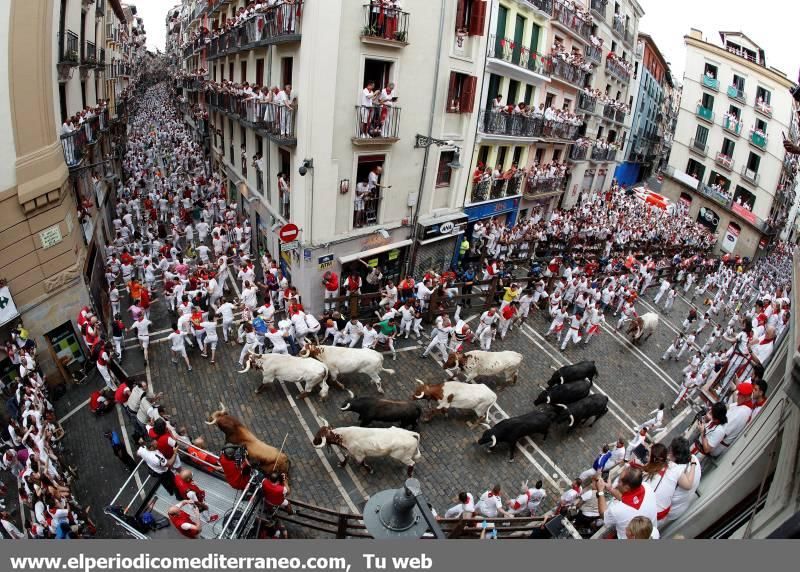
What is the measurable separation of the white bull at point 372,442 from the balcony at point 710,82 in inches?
1854

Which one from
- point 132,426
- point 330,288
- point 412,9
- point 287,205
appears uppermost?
point 412,9

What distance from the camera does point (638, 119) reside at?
153ft

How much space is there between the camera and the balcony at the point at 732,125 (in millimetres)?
39375

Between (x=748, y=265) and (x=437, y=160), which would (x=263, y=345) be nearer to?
(x=437, y=160)

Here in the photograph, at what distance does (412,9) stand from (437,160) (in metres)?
5.80

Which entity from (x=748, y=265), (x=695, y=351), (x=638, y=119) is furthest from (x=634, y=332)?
(x=638, y=119)

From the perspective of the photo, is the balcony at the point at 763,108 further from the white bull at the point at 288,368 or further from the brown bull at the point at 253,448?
the brown bull at the point at 253,448

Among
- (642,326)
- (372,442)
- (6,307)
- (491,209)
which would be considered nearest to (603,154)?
(491,209)

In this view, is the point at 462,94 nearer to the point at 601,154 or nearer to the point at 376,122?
the point at 376,122

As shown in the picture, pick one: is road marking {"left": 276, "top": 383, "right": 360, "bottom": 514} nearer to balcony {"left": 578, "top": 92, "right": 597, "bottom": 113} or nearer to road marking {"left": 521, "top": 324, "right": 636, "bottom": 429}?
road marking {"left": 521, "top": 324, "right": 636, "bottom": 429}

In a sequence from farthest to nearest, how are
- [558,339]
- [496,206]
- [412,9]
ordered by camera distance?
[496,206]
[558,339]
[412,9]

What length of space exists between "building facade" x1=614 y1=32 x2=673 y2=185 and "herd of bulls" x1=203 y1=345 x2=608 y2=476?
39.9 m

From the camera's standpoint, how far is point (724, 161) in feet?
133

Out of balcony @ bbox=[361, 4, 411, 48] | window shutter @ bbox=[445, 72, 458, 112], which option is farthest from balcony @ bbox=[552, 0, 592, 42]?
balcony @ bbox=[361, 4, 411, 48]
